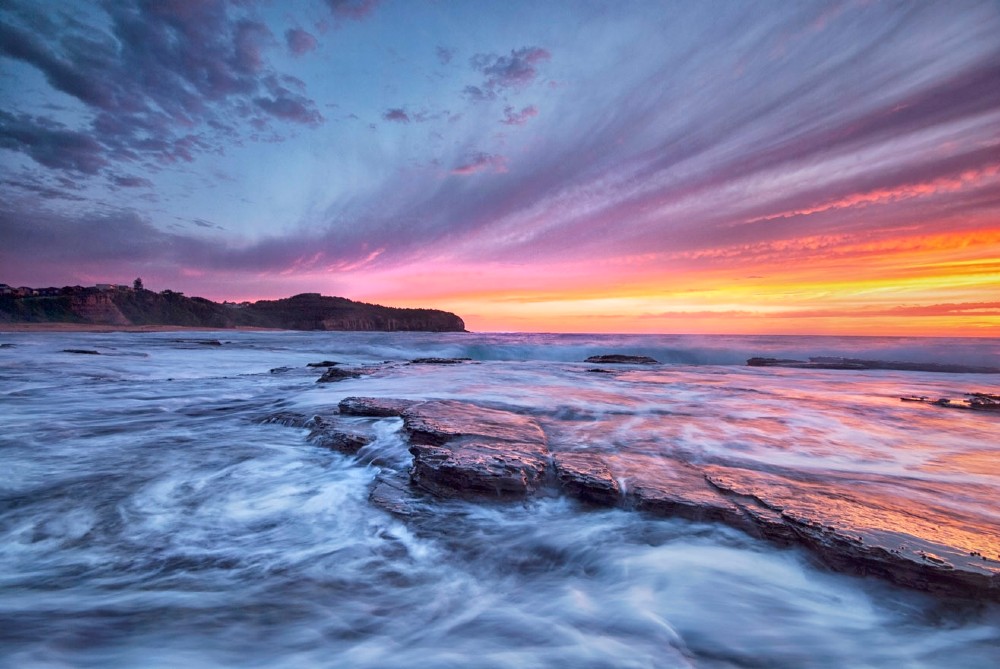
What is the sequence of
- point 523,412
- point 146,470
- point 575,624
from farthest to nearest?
point 523,412 → point 146,470 → point 575,624

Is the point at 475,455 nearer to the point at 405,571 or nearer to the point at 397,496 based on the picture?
the point at 397,496

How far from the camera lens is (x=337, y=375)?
34.1ft

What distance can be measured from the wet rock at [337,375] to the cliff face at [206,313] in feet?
214

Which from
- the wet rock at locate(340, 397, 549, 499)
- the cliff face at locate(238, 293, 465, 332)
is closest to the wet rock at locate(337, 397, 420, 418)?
the wet rock at locate(340, 397, 549, 499)

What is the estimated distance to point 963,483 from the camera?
3.84 m

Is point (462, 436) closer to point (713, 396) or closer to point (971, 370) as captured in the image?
point (713, 396)

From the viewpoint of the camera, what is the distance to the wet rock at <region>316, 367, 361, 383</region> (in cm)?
1007

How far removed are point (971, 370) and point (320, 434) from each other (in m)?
26.2

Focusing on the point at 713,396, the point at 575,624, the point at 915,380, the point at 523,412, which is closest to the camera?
the point at 575,624

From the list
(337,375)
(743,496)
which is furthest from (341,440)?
(337,375)

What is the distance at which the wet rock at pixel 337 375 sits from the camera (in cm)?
1007

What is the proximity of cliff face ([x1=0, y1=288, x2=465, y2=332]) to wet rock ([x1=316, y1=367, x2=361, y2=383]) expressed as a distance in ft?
214

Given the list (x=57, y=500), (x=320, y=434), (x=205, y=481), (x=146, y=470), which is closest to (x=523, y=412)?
(x=320, y=434)

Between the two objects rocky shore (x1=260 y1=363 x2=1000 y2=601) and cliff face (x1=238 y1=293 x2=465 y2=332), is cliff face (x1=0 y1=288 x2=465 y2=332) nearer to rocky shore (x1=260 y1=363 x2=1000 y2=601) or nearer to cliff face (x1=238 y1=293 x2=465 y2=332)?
cliff face (x1=238 y1=293 x2=465 y2=332)
